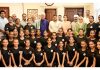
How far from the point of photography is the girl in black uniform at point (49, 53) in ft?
31.5

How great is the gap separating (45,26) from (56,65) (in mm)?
2655

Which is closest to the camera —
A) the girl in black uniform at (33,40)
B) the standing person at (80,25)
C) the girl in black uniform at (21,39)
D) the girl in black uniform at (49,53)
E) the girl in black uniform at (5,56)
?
the girl in black uniform at (5,56)

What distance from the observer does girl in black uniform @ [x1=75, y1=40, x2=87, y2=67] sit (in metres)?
9.62

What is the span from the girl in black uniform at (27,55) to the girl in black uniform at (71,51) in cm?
120

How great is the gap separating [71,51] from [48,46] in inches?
30.5

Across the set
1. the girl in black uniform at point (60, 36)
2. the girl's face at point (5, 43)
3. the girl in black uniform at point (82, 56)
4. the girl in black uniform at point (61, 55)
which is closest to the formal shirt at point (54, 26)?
the girl in black uniform at point (60, 36)

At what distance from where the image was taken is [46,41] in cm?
1056

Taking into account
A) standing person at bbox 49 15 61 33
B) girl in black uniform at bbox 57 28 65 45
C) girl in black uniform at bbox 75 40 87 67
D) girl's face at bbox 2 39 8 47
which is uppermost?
standing person at bbox 49 15 61 33

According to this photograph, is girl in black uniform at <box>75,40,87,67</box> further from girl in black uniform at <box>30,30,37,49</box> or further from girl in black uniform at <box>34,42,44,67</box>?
girl in black uniform at <box>30,30,37,49</box>

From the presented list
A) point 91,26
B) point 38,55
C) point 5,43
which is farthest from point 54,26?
point 5,43

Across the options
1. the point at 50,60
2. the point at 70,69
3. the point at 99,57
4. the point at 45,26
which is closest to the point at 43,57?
the point at 50,60

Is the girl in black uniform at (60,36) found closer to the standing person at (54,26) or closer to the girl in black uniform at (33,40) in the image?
the girl in black uniform at (33,40)

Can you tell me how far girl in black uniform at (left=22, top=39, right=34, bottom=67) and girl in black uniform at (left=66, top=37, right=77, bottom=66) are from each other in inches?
47.1

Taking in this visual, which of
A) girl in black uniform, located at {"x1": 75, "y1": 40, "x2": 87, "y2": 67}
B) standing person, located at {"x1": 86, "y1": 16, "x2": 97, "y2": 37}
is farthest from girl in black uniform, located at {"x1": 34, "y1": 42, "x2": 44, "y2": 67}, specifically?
standing person, located at {"x1": 86, "y1": 16, "x2": 97, "y2": 37}
